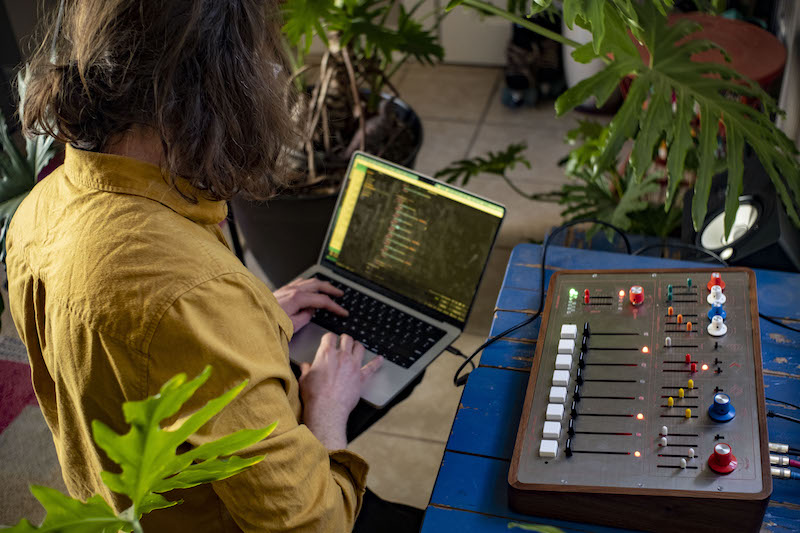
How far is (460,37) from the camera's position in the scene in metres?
3.88

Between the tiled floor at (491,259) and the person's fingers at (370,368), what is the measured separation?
615 millimetres

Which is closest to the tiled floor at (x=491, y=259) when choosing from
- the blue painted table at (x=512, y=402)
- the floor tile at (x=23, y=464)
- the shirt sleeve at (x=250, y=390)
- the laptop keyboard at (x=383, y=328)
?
the floor tile at (x=23, y=464)

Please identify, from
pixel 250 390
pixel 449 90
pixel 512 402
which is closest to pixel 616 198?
pixel 512 402

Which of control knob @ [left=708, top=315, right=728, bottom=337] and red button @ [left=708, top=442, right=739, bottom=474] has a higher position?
control knob @ [left=708, top=315, right=728, bottom=337]

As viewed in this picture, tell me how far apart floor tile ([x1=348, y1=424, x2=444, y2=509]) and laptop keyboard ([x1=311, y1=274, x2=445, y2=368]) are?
0.65 m

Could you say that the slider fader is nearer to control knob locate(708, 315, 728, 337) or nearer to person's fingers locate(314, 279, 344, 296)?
control knob locate(708, 315, 728, 337)

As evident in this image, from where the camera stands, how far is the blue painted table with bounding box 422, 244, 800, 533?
39.6 inches

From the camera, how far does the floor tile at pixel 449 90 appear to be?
11.8 ft

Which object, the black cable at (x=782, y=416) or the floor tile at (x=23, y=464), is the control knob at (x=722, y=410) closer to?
the black cable at (x=782, y=416)

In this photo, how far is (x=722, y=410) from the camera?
0.98 meters

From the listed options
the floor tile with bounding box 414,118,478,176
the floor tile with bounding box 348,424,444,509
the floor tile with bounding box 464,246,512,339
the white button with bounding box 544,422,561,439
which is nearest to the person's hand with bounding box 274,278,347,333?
the white button with bounding box 544,422,561,439

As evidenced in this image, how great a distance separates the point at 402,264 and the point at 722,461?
728mm

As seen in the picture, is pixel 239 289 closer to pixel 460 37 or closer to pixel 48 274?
pixel 48 274

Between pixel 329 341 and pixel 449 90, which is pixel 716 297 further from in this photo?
pixel 449 90
